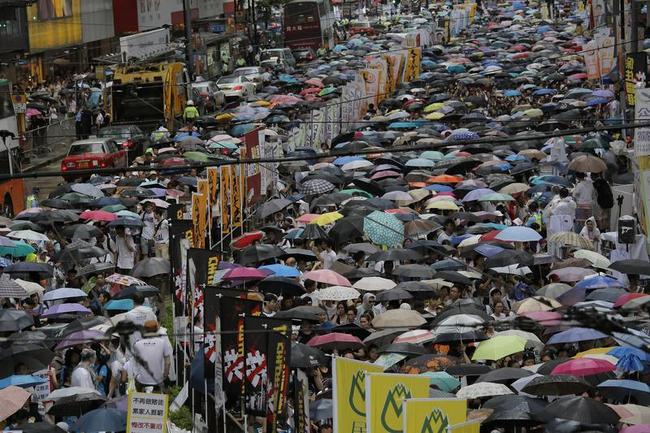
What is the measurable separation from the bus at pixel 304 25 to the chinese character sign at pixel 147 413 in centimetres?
5905

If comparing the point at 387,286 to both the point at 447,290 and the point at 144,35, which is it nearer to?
the point at 447,290

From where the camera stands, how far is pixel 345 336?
15289 mm

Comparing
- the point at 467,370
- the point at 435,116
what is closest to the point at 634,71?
the point at 435,116

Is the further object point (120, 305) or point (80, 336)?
point (120, 305)

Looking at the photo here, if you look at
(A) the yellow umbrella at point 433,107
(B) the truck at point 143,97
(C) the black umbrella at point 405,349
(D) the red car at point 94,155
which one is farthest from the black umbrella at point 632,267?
(B) the truck at point 143,97

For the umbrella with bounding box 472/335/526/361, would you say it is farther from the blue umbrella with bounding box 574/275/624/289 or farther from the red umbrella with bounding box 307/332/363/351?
the blue umbrella with bounding box 574/275/624/289

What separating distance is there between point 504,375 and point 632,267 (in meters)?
4.44

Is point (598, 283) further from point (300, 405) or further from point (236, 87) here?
point (236, 87)

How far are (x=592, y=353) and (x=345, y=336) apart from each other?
2.74m

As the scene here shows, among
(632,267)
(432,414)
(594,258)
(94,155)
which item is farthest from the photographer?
(94,155)

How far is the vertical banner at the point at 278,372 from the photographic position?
12734 mm

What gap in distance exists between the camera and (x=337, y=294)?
56.7ft

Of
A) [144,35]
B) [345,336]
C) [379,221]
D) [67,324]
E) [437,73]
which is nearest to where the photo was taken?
[345,336]

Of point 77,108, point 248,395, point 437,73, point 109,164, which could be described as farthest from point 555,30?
point 248,395
